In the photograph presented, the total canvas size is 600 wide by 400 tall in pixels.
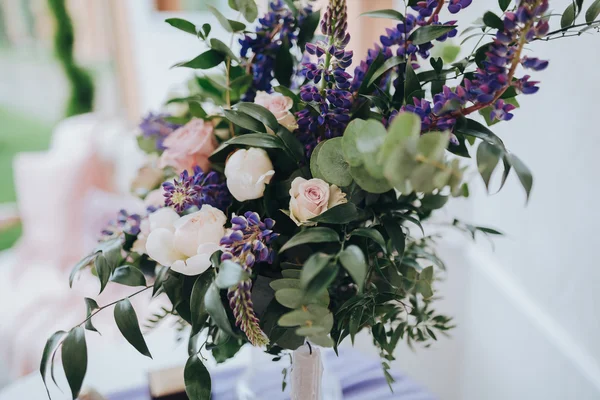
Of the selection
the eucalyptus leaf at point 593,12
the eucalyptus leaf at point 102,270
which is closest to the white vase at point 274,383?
the eucalyptus leaf at point 102,270

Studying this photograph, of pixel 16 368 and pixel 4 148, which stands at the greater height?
pixel 4 148

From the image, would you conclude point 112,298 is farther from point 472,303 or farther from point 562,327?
point 562,327

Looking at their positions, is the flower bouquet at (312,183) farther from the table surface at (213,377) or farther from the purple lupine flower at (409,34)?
the table surface at (213,377)

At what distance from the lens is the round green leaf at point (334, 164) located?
0.50m

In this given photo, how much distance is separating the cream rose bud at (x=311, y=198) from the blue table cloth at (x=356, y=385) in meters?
0.44

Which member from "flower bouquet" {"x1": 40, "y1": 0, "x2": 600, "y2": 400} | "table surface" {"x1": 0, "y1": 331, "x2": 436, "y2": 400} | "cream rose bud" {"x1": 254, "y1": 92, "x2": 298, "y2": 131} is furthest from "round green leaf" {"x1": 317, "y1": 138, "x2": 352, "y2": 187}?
"table surface" {"x1": 0, "y1": 331, "x2": 436, "y2": 400}

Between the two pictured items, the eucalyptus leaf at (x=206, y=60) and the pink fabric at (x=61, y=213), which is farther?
the pink fabric at (x=61, y=213)

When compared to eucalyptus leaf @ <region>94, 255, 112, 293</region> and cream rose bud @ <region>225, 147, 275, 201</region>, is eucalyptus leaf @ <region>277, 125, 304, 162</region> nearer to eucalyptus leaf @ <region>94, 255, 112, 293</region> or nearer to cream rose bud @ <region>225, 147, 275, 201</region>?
cream rose bud @ <region>225, 147, 275, 201</region>

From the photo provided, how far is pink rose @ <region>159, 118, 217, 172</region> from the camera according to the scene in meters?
0.64

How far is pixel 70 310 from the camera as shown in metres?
1.59

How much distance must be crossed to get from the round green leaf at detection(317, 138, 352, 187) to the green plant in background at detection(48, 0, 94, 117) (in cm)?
261

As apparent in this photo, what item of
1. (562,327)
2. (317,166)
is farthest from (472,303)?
(317,166)

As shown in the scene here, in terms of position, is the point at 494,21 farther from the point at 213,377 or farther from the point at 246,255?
the point at 213,377

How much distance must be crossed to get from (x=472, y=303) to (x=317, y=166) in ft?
3.22
